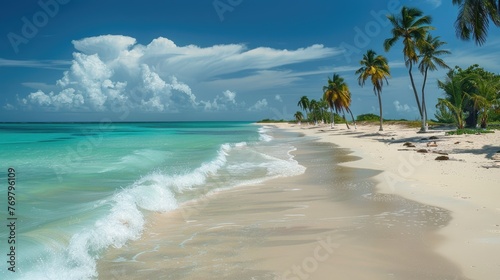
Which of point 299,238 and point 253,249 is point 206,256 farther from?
point 299,238

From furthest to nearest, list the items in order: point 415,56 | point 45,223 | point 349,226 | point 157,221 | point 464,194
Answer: point 415,56 < point 464,194 < point 157,221 < point 45,223 < point 349,226

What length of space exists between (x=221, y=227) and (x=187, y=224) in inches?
35.4

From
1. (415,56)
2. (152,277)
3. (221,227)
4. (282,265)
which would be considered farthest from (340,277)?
(415,56)

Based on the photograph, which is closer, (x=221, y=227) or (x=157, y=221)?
(x=221, y=227)

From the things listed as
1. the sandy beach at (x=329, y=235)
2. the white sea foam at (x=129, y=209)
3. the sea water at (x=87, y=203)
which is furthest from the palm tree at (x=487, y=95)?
the sandy beach at (x=329, y=235)

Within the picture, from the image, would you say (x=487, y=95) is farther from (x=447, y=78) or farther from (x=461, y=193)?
(x=461, y=193)

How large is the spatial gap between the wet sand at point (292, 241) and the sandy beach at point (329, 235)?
0.05 ft

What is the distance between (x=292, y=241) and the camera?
6402mm

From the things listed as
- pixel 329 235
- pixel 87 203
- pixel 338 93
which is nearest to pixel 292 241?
pixel 329 235

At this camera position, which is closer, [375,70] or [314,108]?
[375,70]

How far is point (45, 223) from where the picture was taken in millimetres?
7918

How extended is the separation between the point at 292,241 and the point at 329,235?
2.54 ft

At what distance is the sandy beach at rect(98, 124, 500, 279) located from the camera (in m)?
5.12

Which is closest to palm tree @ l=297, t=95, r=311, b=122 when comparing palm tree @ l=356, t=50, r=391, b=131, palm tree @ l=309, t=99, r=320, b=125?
palm tree @ l=309, t=99, r=320, b=125
